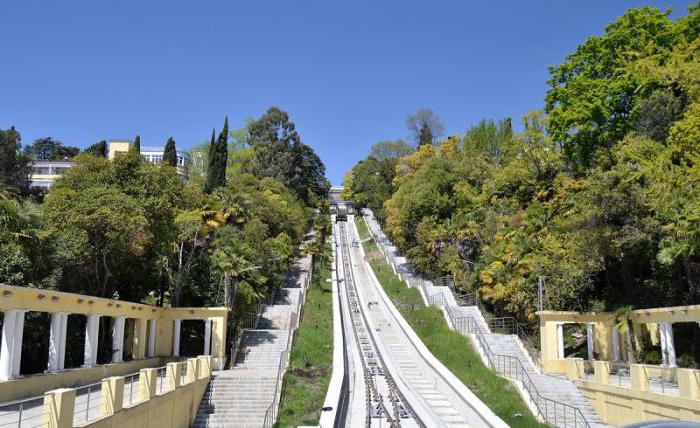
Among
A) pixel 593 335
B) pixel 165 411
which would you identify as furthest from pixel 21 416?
pixel 593 335

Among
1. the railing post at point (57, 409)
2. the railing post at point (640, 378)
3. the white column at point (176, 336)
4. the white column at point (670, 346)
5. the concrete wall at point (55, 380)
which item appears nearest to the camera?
the railing post at point (57, 409)

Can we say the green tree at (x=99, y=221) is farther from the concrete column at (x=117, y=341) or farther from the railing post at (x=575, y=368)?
the railing post at (x=575, y=368)

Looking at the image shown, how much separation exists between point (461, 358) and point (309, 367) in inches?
254

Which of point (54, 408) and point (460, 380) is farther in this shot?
point (460, 380)

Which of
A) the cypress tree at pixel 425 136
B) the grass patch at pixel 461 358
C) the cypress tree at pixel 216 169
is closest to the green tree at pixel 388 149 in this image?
the cypress tree at pixel 425 136

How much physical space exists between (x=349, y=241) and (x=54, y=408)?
62.4m

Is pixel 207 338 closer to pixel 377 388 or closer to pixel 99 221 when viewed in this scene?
pixel 99 221

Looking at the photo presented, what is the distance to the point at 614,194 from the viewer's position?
2231cm

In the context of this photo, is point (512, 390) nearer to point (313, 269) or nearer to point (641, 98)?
point (641, 98)

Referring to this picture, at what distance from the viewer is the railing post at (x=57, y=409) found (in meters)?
10.3

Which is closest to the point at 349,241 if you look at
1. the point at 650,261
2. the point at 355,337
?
the point at 355,337

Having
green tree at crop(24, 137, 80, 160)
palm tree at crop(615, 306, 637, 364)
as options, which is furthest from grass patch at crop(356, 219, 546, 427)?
green tree at crop(24, 137, 80, 160)

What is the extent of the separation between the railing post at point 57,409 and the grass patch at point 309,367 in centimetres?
909

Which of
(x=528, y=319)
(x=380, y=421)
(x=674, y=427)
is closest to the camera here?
(x=674, y=427)
